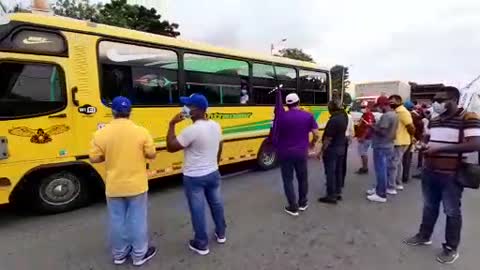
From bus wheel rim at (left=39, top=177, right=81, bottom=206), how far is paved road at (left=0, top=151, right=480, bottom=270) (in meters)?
0.24

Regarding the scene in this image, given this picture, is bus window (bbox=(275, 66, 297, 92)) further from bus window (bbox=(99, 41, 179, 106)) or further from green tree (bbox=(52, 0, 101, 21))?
green tree (bbox=(52, 0, 101, 21))

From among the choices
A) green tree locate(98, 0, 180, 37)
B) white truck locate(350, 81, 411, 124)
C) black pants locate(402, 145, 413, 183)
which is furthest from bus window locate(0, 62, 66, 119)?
white truck locate(350, 81, 411, 124)

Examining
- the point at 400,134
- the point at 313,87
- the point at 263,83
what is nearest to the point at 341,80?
the point at 313,87

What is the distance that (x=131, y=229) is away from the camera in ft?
12.5

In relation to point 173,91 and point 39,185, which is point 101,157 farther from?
point 173,91

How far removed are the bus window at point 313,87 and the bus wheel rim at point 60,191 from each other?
248 inches

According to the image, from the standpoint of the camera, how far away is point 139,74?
6.38 m

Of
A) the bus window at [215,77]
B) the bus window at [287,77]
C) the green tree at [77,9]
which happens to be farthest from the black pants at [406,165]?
the green tree at [77,9]

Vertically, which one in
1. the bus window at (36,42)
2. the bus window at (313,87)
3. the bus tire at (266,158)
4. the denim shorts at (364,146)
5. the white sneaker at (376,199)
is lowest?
the white sneaker at (376,199)

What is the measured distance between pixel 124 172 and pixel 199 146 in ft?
2.46

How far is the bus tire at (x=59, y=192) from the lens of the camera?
17.8 feet

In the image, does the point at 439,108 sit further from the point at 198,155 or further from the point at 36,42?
the point at 36,42

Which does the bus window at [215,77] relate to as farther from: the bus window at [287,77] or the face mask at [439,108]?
the face mask at [439,108]

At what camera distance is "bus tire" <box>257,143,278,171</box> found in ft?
29.7
